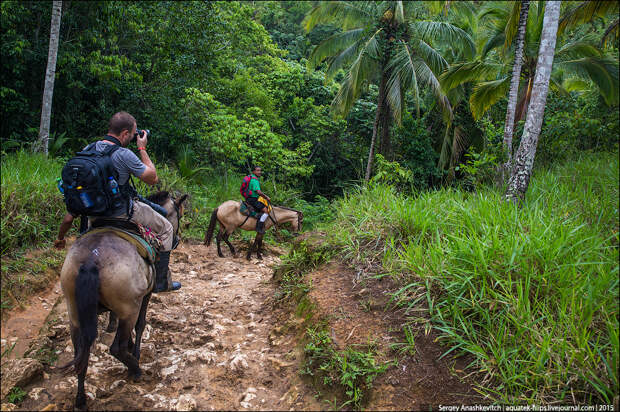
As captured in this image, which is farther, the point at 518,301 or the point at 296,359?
the point at 296,359

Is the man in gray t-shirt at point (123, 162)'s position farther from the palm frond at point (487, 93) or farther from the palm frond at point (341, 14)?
the palm frond at point (487, 93)

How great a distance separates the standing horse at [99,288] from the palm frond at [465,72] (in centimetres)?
1267

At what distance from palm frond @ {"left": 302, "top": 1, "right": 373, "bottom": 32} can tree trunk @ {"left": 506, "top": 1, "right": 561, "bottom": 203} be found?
10450 millimetres

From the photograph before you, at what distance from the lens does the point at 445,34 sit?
45.2ft

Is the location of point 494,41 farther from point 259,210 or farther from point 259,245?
point 259,245

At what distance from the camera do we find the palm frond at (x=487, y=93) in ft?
40.1

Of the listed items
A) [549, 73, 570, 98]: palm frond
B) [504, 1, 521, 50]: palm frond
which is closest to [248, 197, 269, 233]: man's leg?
[504, 1, 521, 50]: palm frond

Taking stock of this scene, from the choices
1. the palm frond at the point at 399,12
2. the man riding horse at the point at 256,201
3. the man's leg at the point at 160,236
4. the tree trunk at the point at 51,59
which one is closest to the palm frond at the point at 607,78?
the man's leg at the point at 160,236

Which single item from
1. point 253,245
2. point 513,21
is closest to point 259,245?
point 253,245

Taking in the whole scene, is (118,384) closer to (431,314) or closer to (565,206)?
(431,314)

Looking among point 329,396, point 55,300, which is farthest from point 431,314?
point 55,300

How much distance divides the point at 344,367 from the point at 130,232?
2.50 metres

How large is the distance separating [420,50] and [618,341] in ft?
46.1

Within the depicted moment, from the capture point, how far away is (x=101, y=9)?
10.8 metres
